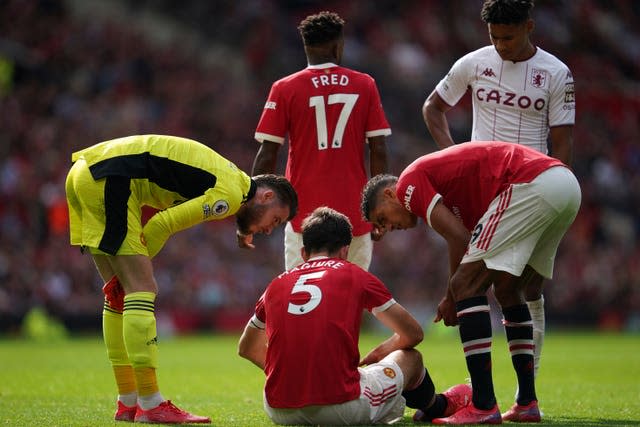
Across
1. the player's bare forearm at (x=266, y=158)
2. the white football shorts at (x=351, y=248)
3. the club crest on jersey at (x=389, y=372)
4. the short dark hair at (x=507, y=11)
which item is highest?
the short dark hair at (x=507, y=11)

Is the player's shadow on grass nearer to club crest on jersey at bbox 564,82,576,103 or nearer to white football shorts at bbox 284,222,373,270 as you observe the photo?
white football shorts at bbox 284,222,373,270

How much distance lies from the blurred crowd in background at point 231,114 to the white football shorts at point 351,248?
43.6 ft

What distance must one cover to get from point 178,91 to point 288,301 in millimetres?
19021

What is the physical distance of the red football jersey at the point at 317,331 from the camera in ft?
18.6

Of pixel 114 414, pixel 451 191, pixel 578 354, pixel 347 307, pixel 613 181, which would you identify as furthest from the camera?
pixel 613 181

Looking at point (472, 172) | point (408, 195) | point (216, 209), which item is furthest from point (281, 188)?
point (472, 172)

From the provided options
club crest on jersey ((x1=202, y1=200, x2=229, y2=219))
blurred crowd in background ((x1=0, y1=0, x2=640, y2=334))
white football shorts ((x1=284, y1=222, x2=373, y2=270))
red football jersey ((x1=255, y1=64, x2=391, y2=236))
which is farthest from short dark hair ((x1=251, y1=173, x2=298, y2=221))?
blurred crowd in background ((x1=0, y1=0, x2=640, y2=334))

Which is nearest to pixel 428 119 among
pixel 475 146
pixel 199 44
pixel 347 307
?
pixel 475 146

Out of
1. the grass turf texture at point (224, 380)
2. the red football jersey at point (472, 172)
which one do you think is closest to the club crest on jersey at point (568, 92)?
the red football jersey at point (472, 172)

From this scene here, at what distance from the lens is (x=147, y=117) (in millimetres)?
23359

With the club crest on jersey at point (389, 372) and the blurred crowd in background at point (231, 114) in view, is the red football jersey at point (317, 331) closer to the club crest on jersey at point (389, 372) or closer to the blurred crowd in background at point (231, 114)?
the club crest on jersey at point (389, 372)

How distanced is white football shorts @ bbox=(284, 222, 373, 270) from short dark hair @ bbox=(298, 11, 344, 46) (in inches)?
56.6

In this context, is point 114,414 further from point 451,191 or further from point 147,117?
point 147,117

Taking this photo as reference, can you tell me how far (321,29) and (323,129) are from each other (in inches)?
30.1
